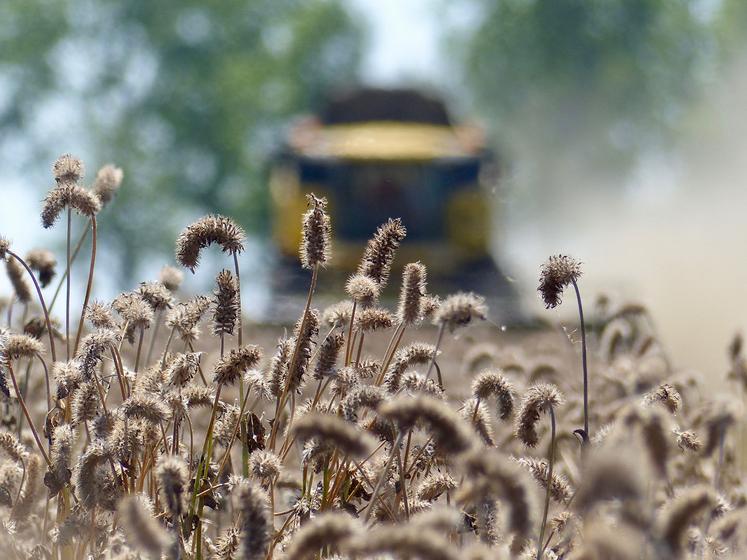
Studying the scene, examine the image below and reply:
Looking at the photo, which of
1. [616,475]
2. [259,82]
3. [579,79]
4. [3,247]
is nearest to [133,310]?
[3,247]

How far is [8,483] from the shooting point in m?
3.57

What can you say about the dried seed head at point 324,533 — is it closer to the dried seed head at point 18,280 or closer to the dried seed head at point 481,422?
the dried seed head at point 481,422

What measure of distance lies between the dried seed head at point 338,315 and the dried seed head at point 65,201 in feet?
2.13

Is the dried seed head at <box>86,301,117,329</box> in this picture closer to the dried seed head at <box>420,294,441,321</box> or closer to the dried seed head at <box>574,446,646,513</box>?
the dried seed head at <box>420,294,441,321</box>

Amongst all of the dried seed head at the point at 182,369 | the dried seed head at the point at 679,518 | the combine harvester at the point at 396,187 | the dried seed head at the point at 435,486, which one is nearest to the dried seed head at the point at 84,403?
the dried seed head at the point at 182,369

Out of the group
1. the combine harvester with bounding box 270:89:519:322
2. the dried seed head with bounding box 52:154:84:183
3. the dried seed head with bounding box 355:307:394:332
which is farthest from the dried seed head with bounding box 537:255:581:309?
the combine harvester with bounding box 270:89:519:322

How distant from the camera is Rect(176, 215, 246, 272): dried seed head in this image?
340 cm

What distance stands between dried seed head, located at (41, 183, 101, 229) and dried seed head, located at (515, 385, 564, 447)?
117 centimetres

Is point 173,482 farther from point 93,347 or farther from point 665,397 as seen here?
point 665,397

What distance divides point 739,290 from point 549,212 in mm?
32564

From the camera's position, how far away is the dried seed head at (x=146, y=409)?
10.6ft

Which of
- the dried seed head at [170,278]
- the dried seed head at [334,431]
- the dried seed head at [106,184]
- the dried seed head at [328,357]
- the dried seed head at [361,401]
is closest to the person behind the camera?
the dried seed head at [334,431]

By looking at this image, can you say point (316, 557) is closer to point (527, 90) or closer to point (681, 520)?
point (681, 520)

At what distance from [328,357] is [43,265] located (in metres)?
1.18
